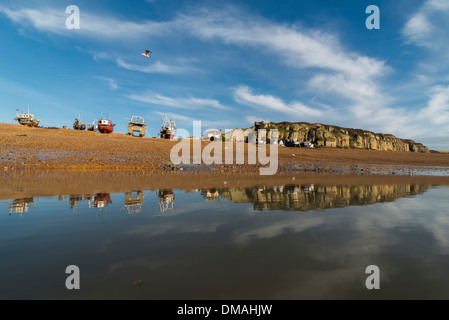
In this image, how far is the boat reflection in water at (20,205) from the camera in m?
6.27

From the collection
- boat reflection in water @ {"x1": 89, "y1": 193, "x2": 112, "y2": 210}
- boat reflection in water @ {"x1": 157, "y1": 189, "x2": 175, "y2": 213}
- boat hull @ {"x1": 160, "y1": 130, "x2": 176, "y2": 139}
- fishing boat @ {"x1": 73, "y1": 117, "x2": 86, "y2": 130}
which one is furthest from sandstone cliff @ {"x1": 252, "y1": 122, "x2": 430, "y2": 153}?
boat reflection in water @ {"x1": 89, "y1": 193, "x2": 112, "y2": 210}

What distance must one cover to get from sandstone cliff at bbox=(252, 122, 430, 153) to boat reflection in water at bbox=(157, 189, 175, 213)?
117 meters

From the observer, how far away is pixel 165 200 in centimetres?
809

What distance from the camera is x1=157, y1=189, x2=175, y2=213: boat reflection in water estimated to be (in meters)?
7.04

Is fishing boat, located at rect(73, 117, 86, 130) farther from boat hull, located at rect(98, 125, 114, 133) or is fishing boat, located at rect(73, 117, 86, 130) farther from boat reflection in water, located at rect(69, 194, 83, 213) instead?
boat reflection in water, located at rect(69, 194, 83, 213)

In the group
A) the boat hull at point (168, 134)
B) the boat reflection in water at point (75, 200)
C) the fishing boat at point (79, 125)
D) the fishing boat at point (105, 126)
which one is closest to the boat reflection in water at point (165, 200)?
the boat reflection in water at point (75, 200)

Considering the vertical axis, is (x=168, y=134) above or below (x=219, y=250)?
above

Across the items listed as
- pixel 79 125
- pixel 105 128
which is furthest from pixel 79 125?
pixel 105 128

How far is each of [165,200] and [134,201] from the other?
3.38 feet

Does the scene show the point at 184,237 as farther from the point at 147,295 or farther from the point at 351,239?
the point at 351,239

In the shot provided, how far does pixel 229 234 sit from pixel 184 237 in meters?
0.93

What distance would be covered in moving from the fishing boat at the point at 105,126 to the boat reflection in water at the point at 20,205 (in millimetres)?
45125

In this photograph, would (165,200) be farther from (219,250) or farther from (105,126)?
(105,126)
